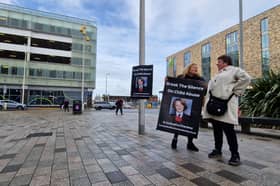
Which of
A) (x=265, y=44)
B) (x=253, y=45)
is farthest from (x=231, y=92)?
(x=253, y=45)

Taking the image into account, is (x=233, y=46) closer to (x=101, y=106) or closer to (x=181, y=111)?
(x=101, y=106)

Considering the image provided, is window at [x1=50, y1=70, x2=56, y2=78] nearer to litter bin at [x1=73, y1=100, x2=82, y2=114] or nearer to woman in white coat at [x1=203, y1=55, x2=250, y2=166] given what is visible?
litter bin at [x1=73, y1=100, x2=82, y2=114]

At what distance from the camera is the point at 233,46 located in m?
29.3

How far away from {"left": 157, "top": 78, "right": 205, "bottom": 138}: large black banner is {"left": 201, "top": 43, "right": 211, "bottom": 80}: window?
34.4m

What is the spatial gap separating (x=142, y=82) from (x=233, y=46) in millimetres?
29582

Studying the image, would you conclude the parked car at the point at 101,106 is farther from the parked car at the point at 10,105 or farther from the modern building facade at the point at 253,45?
the modern building facade at the point at 253,45

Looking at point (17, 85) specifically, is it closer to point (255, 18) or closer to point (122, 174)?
point (122, 174)

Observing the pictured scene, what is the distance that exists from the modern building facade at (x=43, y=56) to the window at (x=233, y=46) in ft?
76.8

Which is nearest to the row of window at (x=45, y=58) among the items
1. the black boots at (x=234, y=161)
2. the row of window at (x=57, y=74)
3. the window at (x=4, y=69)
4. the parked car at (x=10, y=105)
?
the window at (x=4, y=69)

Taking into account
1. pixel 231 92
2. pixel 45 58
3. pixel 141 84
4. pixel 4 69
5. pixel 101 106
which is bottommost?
pixel 101 106

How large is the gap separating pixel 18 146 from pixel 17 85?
27.9 m

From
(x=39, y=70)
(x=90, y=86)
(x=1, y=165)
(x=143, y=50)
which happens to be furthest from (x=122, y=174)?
(x=39, y=70)

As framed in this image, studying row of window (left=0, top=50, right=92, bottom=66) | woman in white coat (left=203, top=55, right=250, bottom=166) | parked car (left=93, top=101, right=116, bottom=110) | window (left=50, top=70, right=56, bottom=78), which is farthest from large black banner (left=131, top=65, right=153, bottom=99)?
window (left=50, top=70, right=56, bottom=78)

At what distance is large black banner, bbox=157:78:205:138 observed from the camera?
3.24m
